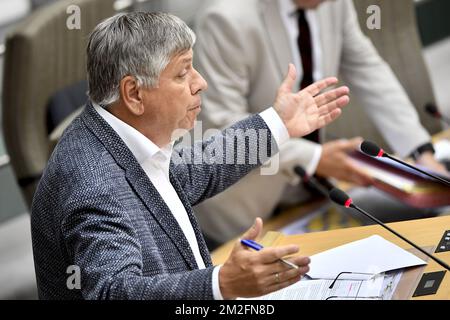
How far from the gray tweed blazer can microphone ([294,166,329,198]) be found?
989 mm

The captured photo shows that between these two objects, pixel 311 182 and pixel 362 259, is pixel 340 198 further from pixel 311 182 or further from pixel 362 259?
pixel 311 182

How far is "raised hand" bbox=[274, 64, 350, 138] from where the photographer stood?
1.81 meters

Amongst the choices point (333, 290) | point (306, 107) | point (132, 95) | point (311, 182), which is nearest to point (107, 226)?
point (132, 95)

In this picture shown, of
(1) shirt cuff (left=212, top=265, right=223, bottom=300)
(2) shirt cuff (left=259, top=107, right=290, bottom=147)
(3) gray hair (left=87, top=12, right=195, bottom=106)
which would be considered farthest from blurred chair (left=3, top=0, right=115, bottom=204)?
(1) shirt cuff (left=212, top=265, right=223, bottom=300)

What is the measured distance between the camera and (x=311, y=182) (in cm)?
286

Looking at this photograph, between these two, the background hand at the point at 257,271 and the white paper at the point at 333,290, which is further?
the white paper at the point at 333,290

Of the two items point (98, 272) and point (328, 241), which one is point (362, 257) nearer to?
point (328, 241)

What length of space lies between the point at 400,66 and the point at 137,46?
81.0 inches

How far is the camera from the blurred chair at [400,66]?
3.30 m

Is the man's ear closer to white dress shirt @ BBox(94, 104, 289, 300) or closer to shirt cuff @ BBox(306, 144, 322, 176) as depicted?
white dress shirt @ BBox(94, 104, 289, 300)

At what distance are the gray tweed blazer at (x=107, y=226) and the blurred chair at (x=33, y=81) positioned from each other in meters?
1.16

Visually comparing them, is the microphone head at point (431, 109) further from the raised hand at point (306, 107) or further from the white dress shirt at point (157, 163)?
the white dress shirt at point (157, 163)

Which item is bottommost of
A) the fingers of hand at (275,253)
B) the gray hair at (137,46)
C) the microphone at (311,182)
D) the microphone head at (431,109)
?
the microphone head at (431,109)

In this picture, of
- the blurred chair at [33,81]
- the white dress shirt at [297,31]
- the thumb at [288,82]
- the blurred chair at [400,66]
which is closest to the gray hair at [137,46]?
the thumb at [288,82]
